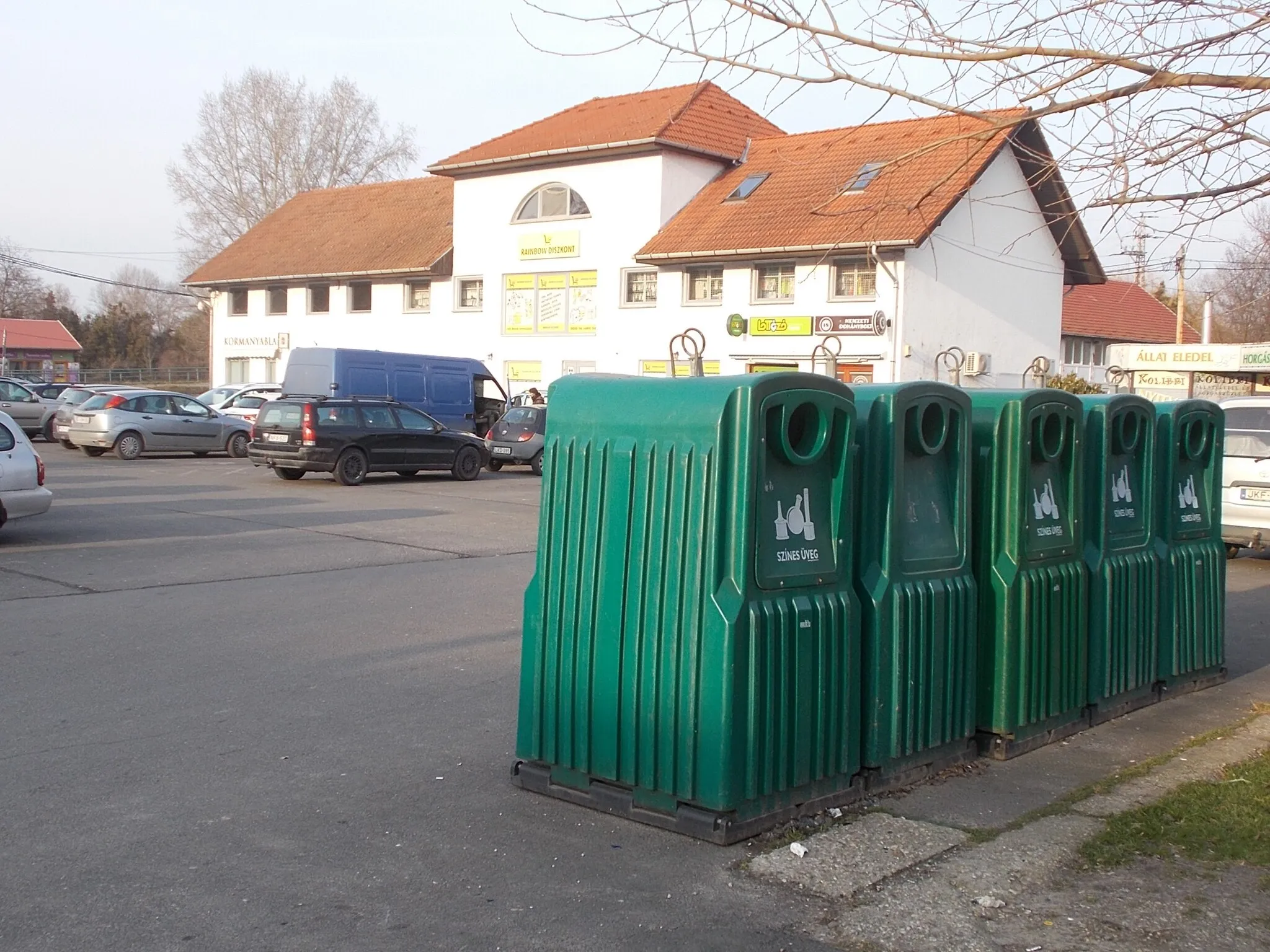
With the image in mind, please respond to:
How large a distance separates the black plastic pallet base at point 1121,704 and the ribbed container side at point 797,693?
2145 mm

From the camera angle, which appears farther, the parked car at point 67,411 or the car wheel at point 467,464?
the parked car at point 67,411

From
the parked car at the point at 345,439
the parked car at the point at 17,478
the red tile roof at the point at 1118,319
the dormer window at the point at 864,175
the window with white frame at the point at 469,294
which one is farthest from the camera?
the red tile roof at the point at 1118,319

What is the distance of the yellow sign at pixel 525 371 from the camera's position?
1528 inches

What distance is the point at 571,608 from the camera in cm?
546

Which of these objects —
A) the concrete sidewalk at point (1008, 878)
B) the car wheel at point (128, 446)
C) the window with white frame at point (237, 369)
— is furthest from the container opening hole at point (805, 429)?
the window with white frame at point (237, 369)

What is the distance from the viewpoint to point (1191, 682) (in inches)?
314

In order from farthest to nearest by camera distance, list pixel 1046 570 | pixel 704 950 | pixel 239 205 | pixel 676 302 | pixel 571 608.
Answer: pixel 239 205 < pixel 676 302 < pixel 1046 570 < pixel 571 608 < pixel 704 950

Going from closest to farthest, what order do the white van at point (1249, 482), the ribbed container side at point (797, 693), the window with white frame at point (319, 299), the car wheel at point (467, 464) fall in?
the ribbed container side at point (797, 693)
the white van at point (1249, 482)
the car wheel at point (467, 464)
the window with white frame at point (319, 299)

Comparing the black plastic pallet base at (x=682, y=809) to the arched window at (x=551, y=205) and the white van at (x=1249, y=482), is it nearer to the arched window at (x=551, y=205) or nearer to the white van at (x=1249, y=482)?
the white van at (x=1249, y=482)

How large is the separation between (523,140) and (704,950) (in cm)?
3712


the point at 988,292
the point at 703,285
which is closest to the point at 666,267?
the point at 703,285

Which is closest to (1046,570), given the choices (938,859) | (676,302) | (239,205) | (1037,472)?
(1037,472)

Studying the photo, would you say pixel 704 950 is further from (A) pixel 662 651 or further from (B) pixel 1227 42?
(B) pixel 1227 42

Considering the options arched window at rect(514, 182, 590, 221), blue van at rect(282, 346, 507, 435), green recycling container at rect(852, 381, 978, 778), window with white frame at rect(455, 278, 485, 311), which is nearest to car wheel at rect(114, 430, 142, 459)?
blue van at rect(282, 346, 507, 435)
